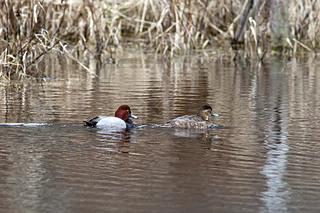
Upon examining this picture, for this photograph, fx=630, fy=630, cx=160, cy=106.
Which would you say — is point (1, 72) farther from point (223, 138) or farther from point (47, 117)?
point (223, 138)

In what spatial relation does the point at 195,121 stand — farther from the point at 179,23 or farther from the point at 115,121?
the point at 179,23

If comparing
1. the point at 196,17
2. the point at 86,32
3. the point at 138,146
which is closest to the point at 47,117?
the point at 138,146

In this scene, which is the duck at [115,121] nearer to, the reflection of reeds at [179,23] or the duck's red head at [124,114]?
the duck's red head at [124,114]

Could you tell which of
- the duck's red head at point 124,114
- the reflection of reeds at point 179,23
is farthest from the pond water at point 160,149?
the reflection of reeds at point 179,23

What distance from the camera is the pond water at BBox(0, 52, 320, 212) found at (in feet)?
16.0

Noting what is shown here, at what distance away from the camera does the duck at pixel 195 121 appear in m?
8.16

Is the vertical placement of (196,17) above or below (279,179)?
above

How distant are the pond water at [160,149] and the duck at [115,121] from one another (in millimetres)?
126

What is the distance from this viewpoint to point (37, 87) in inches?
490

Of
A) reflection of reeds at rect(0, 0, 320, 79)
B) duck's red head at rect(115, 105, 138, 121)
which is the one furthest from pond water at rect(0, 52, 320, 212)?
reflection of reeds at rect(0, 0, 320, 79)

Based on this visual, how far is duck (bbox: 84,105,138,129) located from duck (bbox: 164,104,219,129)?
0.56 meters

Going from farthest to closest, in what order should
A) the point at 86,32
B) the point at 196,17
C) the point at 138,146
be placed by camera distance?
the point at 196,17 → the point at 86,32 → the point at 138,146

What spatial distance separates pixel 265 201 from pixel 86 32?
42.3ft

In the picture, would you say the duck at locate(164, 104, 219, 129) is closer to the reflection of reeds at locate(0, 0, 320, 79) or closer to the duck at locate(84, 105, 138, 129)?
the duck at locate(84, 105, 138, 129)
